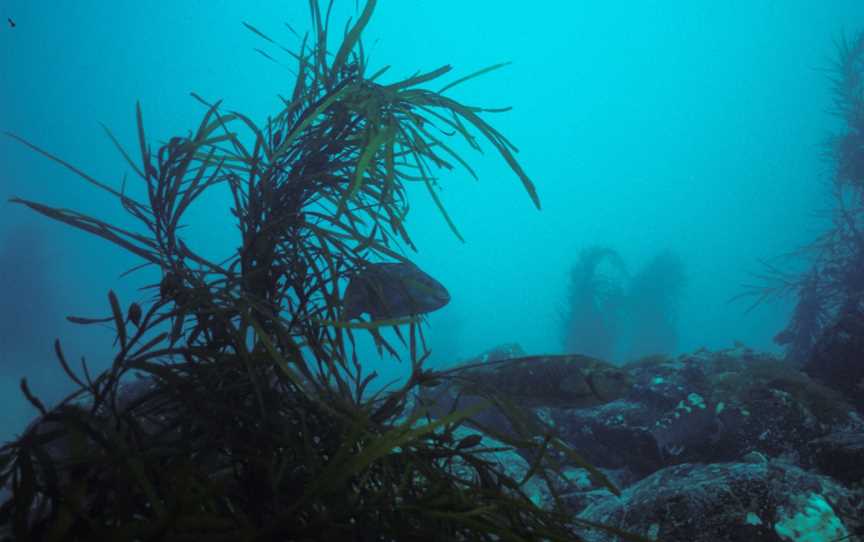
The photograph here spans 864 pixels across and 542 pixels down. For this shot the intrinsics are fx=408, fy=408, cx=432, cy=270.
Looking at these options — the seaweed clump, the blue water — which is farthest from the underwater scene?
the blue water

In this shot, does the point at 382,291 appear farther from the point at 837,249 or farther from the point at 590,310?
the point at 590,310

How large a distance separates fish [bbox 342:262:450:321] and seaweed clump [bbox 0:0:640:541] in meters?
0.08

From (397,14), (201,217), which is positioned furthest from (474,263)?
(397,14)

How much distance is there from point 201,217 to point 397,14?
311 feet

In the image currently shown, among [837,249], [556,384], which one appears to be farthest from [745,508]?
[837,249]

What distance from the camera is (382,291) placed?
2066 millimetres

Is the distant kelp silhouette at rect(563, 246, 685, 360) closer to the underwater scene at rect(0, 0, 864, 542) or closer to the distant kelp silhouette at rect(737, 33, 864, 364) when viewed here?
the underwater scene at rect(0, 0, 864, 542)

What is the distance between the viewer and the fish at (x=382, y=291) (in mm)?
1992

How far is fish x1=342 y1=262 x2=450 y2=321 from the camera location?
1.99m

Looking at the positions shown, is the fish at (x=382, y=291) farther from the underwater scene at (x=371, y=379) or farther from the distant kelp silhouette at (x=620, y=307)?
the distant kelp silhouette at (x=620, y=307)

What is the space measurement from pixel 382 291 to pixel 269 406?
0.78 metres

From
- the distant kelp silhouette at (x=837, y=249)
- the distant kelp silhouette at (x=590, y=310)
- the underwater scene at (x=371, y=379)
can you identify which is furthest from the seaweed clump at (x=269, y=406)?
the distant kelp silhouette at (x=590, y=310)

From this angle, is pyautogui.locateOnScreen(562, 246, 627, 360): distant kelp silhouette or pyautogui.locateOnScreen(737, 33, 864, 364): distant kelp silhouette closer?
pyautogui.locateOnScreen(737, 33, 864, 364): distant kelp silhouette

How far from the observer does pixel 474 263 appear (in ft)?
406
